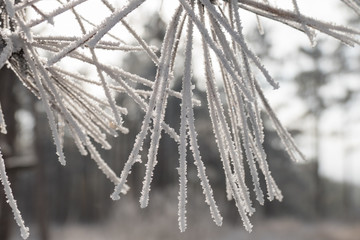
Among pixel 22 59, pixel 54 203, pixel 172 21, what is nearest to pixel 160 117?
pixel 172 21

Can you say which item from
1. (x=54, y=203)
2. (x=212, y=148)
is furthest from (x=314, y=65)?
(x=54, y=203)

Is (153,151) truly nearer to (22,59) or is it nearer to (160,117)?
(160,117)

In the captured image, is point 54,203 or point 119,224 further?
point 54,203

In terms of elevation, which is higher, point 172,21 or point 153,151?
point 172,21

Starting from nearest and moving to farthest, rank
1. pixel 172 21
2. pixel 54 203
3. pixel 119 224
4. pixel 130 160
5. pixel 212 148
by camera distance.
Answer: pixel 130 160, pixel 172 21, pixel 119 224, pixel 212 148, pixel 54 203

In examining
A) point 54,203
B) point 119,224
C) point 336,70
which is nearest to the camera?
point 119,224

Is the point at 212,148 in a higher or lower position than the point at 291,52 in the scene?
lower

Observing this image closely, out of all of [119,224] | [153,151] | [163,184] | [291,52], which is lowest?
[163,184]

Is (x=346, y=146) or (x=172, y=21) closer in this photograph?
(x=172, y=21)

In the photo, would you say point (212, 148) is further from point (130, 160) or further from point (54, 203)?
point (130, 160)
